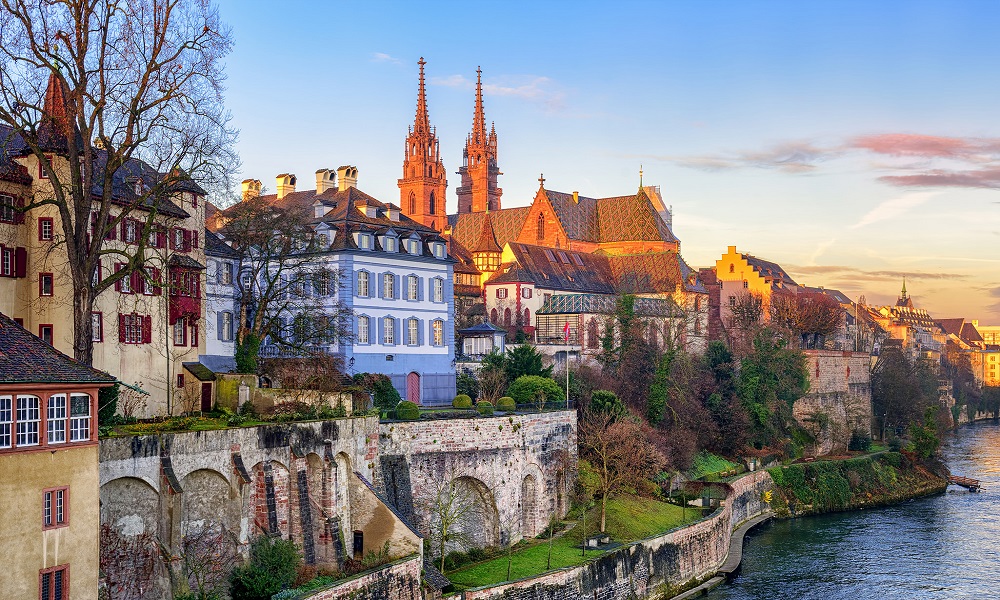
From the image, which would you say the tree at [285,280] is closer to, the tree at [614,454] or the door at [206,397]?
the door at [206,397]

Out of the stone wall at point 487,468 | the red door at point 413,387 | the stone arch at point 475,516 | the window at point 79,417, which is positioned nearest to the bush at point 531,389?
the stone wall at point 487,468

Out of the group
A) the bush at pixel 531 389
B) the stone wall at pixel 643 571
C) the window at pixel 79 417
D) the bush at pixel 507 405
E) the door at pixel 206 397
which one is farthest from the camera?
the bush at pixel 531 389

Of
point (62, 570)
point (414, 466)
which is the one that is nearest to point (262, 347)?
point (414, 466)

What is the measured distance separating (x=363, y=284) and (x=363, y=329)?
7.41 ft

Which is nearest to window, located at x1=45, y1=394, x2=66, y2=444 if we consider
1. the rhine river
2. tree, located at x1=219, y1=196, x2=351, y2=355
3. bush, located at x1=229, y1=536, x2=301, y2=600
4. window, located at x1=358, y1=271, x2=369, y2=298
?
bush, located at x1=229, y1=536, x2=301, y2=600

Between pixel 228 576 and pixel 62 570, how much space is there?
7.12 m

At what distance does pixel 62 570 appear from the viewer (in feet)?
75.0

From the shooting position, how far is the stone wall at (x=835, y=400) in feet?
269

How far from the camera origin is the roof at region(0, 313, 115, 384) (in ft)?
72.8

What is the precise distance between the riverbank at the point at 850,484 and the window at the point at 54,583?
163 feet

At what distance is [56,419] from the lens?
22875mm

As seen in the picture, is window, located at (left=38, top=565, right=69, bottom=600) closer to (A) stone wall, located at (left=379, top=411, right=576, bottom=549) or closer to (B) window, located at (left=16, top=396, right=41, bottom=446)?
(B) window, located at (left=16, top=396, right=41, bottom=446)

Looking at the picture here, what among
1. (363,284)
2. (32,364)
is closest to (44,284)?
(32,364)

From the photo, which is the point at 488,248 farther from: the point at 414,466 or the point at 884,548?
the point at 414,466
